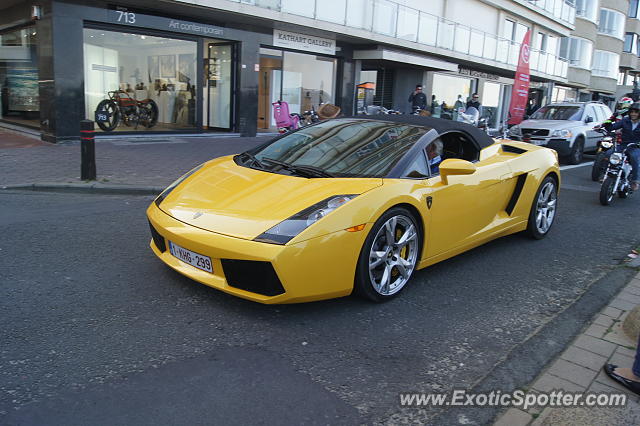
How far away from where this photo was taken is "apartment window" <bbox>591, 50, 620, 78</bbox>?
4375 cm

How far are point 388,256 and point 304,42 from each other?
51.4 feet

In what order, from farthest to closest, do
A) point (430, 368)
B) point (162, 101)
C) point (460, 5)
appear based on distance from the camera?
point (460, 5)
point (162, 101)
point (430, 368)

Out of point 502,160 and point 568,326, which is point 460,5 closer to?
point 502,160

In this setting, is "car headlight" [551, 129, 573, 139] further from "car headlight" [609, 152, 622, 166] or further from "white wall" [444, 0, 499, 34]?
"white wall" [444, 0, 499, 34]

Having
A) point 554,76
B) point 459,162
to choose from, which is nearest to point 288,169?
point 459,162

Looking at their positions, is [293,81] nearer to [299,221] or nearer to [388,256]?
[388,256]

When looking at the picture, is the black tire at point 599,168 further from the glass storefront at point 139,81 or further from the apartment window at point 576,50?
the apartment window at point 576,50

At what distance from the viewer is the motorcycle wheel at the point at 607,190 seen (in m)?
8.26

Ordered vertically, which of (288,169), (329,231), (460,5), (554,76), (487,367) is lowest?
(487,367)

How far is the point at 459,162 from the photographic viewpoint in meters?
4.18

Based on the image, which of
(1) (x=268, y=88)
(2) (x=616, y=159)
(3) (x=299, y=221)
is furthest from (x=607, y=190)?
(1) (x=268, y=88)

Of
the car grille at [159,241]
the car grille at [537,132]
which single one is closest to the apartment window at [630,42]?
the car grille at [537,132]

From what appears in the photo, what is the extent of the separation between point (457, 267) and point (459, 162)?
3.74 feet

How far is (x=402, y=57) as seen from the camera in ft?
68.2
